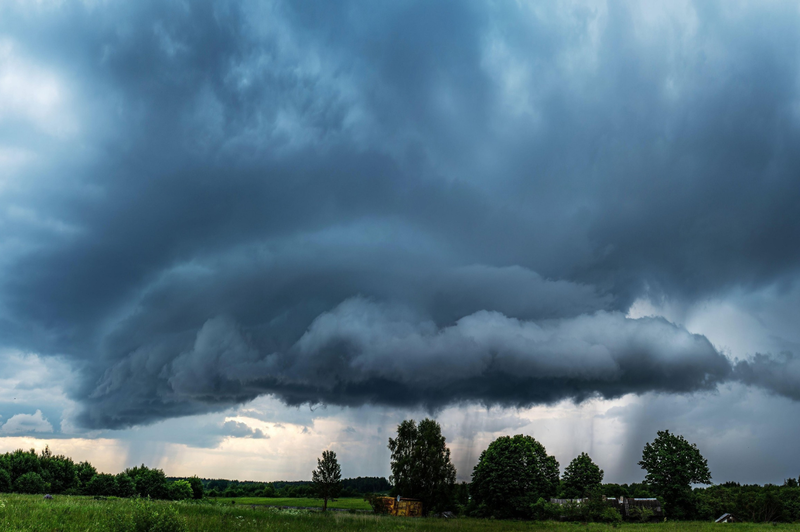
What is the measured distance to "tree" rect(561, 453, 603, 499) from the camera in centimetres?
8194

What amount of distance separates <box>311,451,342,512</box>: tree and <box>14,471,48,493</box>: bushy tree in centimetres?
3744

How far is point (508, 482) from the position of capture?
251 ft

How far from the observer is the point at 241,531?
65.7ft

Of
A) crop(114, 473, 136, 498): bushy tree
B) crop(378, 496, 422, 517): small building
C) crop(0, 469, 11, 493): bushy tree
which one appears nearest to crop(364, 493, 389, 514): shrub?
crop(378, 496, 422, 517): small building

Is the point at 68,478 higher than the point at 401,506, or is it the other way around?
the point at 68,478

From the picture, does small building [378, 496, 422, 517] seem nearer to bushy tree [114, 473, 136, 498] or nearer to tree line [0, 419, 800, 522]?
tree line [0, 419, 800, 522]

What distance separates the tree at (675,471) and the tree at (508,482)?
1743 cm

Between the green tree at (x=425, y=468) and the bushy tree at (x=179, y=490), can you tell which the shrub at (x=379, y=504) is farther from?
the bushy tree at (x=179, y=490)

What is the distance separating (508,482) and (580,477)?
16.2m

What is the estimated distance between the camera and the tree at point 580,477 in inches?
3226

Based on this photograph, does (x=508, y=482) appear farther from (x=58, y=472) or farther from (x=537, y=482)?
(x=58, y=472)

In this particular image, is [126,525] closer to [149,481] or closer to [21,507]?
[21,507]

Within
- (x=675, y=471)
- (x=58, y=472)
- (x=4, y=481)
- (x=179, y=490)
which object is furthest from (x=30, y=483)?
(x=675, y=471)

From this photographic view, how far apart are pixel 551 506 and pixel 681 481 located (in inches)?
924
